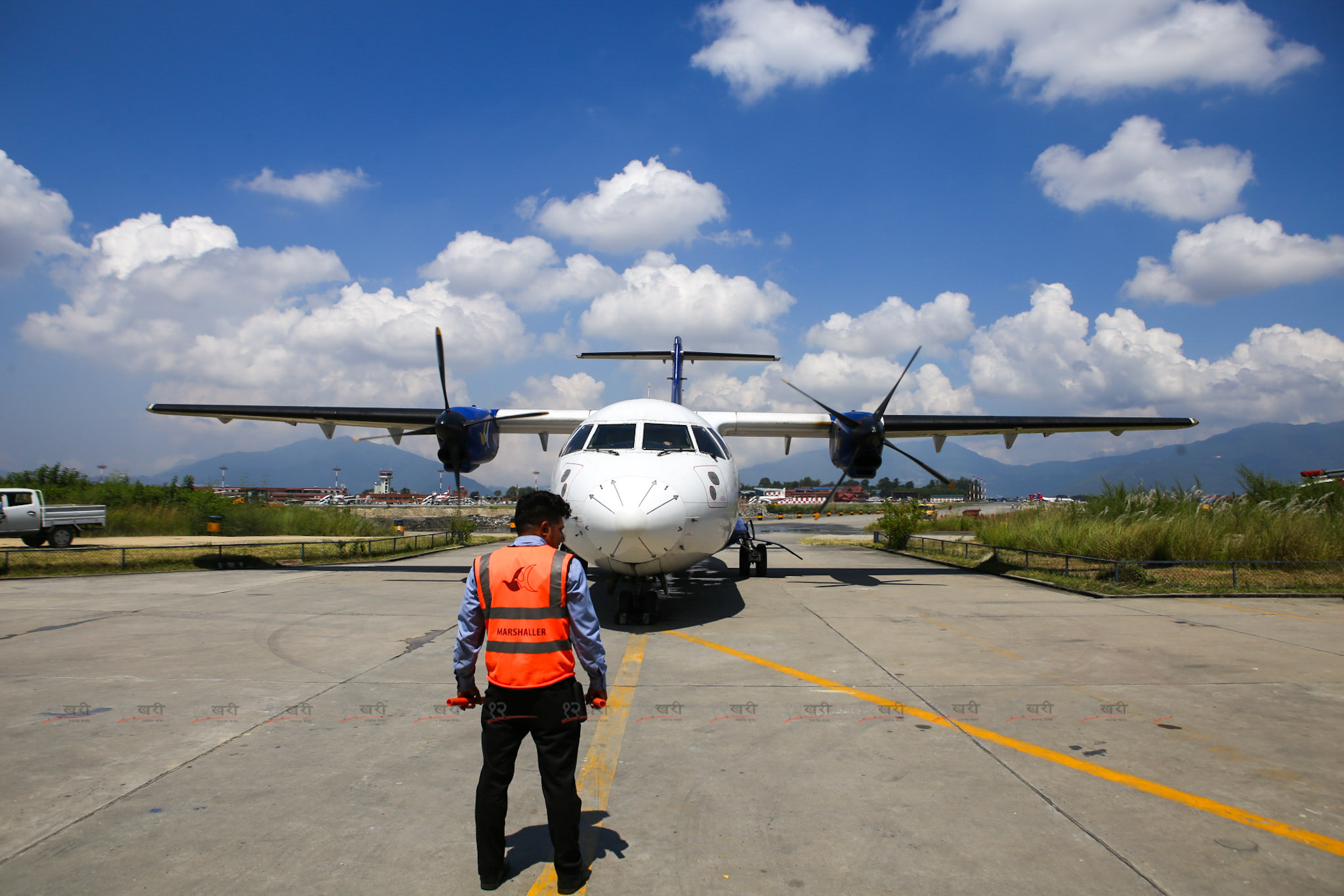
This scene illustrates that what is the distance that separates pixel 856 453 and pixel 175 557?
17172 millimetres

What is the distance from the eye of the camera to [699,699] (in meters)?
5.77

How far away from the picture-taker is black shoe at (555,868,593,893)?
2975 mm

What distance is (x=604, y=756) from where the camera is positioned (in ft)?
15.0

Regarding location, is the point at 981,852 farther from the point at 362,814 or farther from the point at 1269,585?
the point at 1269,585

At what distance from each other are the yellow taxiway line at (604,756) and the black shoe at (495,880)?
142 mm

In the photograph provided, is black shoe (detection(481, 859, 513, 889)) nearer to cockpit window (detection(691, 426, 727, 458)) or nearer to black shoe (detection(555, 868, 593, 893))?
black shoe (detection(555, 868, 593, 893))

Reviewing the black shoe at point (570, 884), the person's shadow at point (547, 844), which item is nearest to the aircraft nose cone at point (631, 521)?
the person's shadow at point (547, 844)

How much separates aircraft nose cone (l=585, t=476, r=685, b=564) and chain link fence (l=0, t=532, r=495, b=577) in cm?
1205

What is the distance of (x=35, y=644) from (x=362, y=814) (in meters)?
6.56

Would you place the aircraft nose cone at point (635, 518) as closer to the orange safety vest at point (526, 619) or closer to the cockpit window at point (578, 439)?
the cockpit window at point (578, 439)

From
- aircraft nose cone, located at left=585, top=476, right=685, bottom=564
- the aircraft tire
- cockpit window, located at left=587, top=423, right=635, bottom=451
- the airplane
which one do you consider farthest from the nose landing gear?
aircraft nose cone, located at left=585, top=476, right=685, bottom=564

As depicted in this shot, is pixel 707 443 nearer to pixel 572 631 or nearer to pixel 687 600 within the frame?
pixel 687 600

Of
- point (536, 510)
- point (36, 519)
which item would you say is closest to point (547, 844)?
point (536, 510)

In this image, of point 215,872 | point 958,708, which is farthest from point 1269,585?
point 215,872
